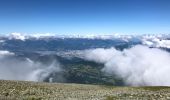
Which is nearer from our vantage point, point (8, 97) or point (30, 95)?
point (8, 97)

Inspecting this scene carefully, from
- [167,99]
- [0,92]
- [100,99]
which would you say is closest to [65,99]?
[100,99]

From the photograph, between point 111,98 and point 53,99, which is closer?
point 53,99

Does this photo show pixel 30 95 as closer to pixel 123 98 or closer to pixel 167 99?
pixel 123 98

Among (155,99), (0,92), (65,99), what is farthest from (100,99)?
(0,92)

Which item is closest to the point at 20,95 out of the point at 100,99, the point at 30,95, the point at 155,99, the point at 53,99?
the point at 30,95

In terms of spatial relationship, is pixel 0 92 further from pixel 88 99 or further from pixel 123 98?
pixel 123 98

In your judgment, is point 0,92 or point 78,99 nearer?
point 78,99

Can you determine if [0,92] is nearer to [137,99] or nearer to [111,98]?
[111,98]
